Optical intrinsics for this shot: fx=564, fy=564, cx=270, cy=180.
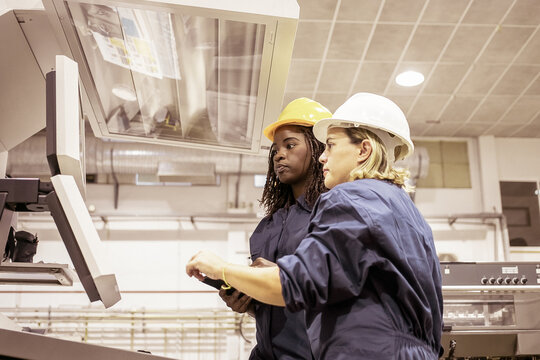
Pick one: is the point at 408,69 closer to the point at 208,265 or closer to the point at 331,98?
the point at 331,98

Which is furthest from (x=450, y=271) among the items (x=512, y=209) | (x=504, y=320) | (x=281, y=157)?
(x=512, y=209)

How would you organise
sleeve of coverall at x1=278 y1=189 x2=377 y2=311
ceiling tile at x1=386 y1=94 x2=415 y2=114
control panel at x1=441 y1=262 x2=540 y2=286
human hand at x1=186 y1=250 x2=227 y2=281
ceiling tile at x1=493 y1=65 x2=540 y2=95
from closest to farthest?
sleeve of coverall at x1=278 y1=189 x2=377 y2=311 < human hand at x1=186 y1=250 x2=227 y2=281 < control panel at x1=441 y1=262 x2=540 y2=286 < ceiling tile at x1=493 y1=65 x2=540 y2=95 < ceiling tile at x1=386 y1=94 x2=415 y2=114

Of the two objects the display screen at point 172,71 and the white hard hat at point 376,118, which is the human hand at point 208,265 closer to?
the white hard hat at point 376,118

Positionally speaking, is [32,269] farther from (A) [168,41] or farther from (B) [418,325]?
(B) [418,325]

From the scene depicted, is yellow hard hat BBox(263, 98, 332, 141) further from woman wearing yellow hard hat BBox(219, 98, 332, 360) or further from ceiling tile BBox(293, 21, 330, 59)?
ceiling tile BBox(293, 21, 330, 59)

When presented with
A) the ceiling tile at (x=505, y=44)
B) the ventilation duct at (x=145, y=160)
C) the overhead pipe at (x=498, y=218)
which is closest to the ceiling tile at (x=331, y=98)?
the ventilation duct at (x=145, y=160)

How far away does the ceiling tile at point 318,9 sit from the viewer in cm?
464

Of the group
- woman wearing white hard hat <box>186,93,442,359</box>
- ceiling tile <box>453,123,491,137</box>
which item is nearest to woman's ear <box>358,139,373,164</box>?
woman wearing white hard hat <box>186,93,442,359</box>

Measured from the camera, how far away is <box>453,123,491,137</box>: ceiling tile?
7.27m

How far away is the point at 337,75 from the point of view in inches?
234

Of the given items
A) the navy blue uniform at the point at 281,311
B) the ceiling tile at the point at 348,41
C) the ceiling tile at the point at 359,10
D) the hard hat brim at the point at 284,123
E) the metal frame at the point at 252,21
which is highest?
the ceiling tile at the point at 348,41

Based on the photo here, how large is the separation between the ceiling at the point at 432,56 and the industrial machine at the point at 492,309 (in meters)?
2.23

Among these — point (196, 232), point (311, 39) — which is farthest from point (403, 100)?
point (196, 232)

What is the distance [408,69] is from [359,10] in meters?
1.26
